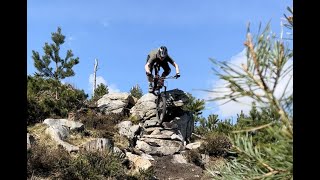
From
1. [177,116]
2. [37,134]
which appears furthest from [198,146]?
[37,134]

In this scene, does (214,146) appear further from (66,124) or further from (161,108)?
(66,124)

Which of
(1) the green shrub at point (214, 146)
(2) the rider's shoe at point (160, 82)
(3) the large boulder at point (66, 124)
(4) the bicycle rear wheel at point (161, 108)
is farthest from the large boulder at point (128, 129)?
(1) the green shrub at point (214, 146)

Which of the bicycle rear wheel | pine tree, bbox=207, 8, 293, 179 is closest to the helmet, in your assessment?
the bicycle rear wheel

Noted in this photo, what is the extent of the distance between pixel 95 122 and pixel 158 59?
153 inches

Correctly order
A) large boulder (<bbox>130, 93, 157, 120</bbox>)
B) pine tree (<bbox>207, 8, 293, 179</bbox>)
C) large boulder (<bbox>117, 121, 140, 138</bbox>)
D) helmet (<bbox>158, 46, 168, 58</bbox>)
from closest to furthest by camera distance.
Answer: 1. pine tree (<bbox>207, 8, 293, 179</bbox>)
2. helmet (<bbox>158, 46, 168, 58</bbox>)
3. large boulder (<bbox>117, 121, 140, 138</bbox>)
4. large boulder (<bbox>130, 93, 157, 120</bbox>)

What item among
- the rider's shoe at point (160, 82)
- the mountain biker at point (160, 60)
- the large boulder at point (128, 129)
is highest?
the mountain biker at point (160, 60)

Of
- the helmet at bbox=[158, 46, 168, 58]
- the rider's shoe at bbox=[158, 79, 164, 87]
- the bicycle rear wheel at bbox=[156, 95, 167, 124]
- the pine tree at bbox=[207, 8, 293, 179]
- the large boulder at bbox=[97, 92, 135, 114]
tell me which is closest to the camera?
the pine tree at bbox=[207, 8, 293, 179]

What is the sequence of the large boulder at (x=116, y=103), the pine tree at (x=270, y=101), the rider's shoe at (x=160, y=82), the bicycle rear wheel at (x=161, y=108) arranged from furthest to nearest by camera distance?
1. the large boulder at (x=116, y=103)
2. the bicycle rear wheel at (x=161, y=108)
3. the rider's shoe at (x=160, y=82)
4. the pine tree at (x=270, y=101)

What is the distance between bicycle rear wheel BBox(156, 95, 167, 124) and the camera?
16.4 metres

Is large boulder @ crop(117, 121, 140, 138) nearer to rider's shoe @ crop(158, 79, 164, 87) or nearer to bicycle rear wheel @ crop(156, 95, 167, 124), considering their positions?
bicycle rear wheel @ crop(156, 95, 167, 124)

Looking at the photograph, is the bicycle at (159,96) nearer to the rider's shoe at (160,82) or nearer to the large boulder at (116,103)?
the rider's shoe at (160,82)

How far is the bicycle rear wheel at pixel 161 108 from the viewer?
16.4m
